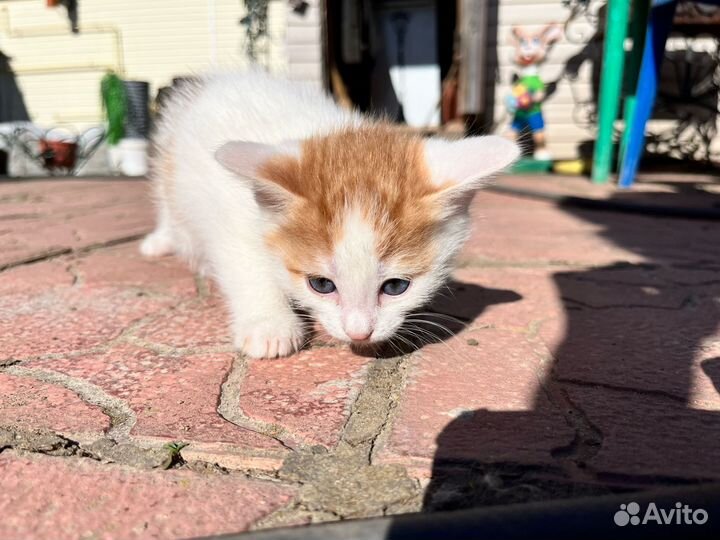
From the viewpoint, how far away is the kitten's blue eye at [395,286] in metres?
1.59

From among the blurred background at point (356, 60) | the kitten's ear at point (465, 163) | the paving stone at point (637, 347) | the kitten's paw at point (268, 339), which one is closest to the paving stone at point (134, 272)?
the kitten's paw at point (268, 339)

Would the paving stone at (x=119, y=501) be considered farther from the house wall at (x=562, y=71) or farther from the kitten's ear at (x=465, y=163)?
the house wall at (x=562, y=71)

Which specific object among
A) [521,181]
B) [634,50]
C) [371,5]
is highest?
[371,5]

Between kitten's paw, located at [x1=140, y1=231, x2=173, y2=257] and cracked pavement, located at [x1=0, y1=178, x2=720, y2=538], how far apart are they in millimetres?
439

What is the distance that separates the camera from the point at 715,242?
3.06 meters

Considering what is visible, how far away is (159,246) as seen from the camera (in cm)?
284

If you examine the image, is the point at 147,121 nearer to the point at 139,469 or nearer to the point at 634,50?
the point at 634,50

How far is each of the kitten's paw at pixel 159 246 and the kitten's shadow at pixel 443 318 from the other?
1363 millimetres

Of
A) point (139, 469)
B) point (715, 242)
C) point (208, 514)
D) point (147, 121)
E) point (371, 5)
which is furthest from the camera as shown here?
point (147, 121)

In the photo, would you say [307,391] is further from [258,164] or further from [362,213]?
[258,164]

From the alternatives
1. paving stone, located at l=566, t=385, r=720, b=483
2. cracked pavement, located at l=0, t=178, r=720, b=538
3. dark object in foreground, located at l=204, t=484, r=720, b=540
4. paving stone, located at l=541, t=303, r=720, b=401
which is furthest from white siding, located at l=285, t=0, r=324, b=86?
dark object in foreground, located at l=204, t=484, r=720, b=540

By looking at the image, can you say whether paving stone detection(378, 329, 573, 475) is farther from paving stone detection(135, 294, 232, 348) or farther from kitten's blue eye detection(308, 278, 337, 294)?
paving stone detection(135, 294, 232, 348)

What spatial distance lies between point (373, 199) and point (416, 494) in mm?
741

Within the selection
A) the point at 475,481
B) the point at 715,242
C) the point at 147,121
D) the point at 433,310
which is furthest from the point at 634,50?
the point at 147,121
